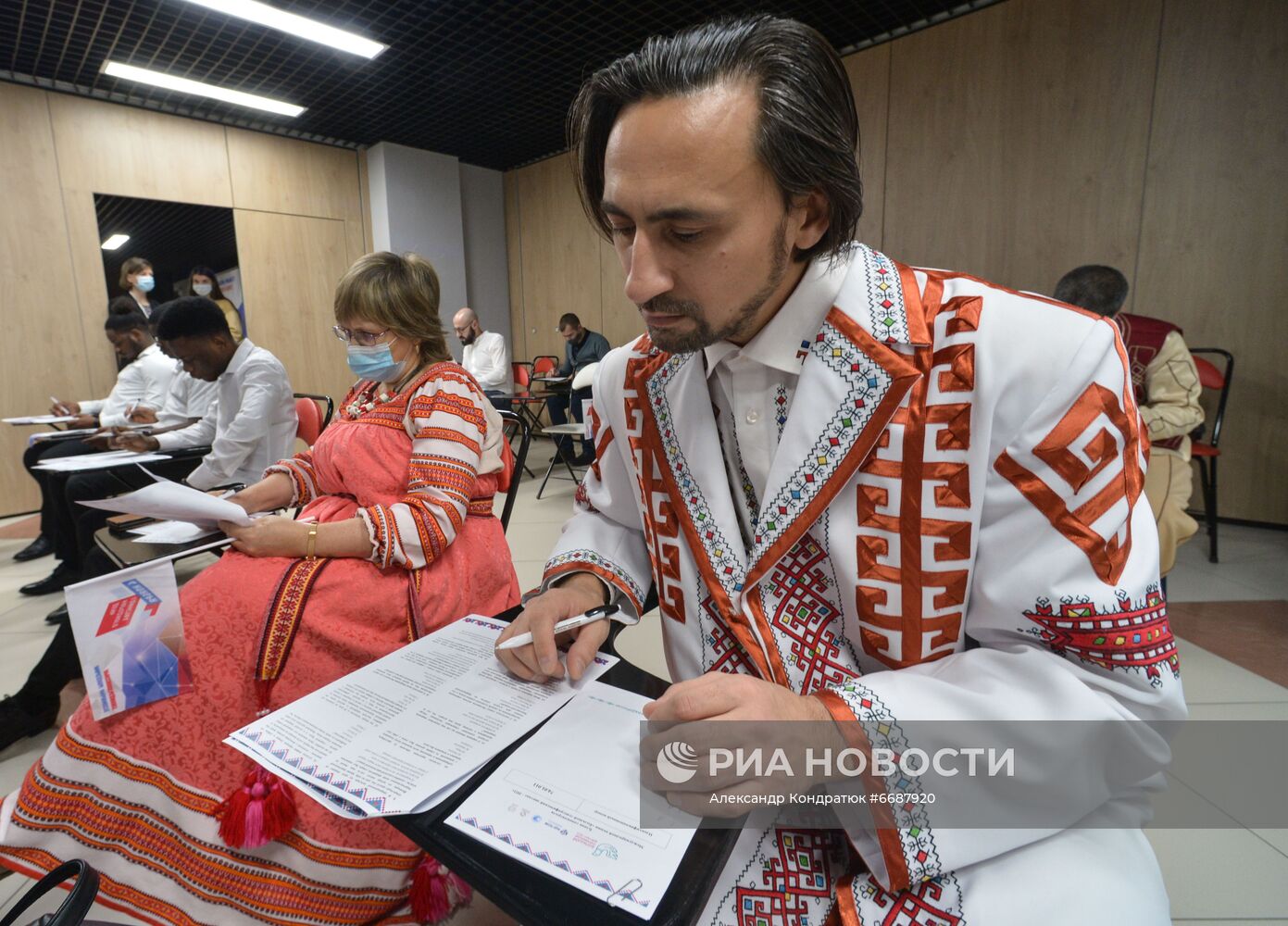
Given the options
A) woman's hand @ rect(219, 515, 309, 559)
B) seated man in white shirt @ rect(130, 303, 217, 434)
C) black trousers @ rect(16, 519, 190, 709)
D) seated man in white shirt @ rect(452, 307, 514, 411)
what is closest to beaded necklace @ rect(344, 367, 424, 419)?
woman's hand @ rect(219, 515, 309, 559)

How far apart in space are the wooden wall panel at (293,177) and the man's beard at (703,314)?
22.3 feet

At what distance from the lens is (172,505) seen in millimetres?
1081

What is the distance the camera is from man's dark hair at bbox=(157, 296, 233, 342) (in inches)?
96.5

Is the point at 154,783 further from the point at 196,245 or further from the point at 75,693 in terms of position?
the point at 196,245

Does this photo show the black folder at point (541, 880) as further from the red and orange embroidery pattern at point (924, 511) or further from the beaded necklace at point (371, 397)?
the beaded necklace at point (371, 397)

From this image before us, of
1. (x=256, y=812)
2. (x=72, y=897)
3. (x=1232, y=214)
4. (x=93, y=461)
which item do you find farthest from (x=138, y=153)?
(x=1232, y=214)

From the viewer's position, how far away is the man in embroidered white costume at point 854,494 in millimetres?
566

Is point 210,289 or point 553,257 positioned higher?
point 553,257

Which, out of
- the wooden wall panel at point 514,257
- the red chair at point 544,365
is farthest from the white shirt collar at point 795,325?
the wooden wall panel at point 514,257

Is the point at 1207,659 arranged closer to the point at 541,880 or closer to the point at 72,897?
the point at 541,880

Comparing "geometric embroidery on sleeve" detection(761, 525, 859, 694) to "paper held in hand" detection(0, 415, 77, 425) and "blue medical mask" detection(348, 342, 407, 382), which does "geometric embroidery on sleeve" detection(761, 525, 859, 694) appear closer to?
"blue medical mask" detection(348, 342, 407, 382)

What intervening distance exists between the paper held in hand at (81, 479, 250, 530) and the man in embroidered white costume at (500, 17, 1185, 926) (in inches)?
28.1

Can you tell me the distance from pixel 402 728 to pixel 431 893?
23.6 inches

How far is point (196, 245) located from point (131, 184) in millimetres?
603
